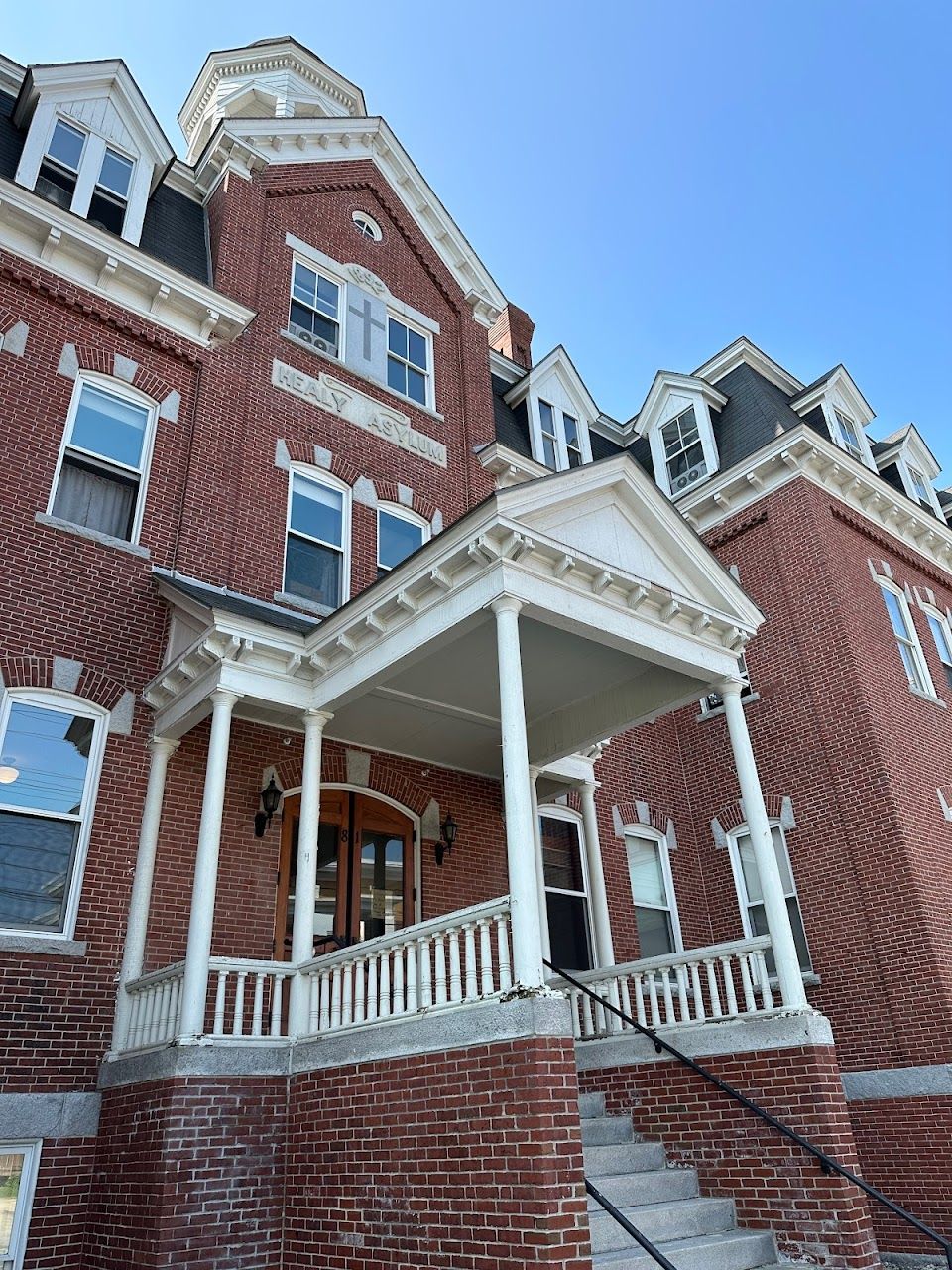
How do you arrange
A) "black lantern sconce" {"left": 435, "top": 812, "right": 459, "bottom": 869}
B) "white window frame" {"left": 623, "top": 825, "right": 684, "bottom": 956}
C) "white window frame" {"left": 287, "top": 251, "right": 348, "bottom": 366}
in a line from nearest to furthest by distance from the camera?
"black lantern sconce" {"left": 435, "top": 812, "right": 459, "bottom": 869} < "white window frame" {"left": 287, "top": 251, "right": 348, "bottom": 366} < "white window frame" {"left": 623, "top": 825, "right": 684, "bottom": 956}

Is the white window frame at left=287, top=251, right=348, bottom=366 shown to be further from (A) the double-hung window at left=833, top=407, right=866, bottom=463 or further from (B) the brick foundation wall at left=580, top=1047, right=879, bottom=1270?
(B) the brick foundation wall at left=580, top=1047, right=879, bottom=1270

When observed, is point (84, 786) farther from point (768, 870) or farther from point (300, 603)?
point (768, 870)

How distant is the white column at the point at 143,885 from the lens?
27.3 feet

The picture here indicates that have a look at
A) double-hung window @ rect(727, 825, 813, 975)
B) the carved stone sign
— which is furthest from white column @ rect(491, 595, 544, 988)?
double-hung window @ rect(727, 825, 813, 975)

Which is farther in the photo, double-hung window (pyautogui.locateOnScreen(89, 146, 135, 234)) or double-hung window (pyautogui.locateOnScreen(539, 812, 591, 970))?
double-hung window (pyautogui.locateOnScreen(539, 812, 591, 970))

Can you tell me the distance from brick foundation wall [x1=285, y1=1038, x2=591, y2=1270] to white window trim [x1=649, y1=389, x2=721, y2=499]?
42.0 ft

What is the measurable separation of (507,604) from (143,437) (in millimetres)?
5949

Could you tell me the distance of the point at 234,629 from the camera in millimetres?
8641

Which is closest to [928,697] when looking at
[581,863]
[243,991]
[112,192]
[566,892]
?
[581,863]

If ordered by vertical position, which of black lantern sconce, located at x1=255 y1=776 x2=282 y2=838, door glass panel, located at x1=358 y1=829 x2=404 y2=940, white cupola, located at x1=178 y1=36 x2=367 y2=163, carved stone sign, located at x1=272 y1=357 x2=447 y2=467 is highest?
white cupola, located at x1=178 y1=36 x2=367 y2=163

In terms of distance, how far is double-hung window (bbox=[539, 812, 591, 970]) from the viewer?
1287 cm

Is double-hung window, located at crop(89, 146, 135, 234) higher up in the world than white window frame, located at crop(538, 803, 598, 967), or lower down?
higher up

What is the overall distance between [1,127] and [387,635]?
902 cm

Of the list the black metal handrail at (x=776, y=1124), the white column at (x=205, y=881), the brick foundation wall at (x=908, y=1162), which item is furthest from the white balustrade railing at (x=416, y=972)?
the brick foundation wall at (x=908, y=1162)
